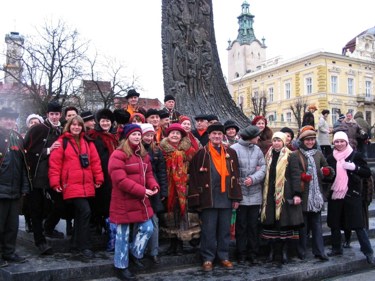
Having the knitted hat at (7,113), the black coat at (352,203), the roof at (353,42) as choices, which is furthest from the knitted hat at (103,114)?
the roof at (353,42)

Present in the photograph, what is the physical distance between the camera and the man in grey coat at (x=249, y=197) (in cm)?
535

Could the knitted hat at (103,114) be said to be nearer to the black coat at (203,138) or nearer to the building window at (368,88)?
the black coat at (203,138)

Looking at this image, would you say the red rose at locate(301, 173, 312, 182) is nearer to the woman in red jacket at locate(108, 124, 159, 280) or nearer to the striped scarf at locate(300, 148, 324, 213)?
the striped scarf at locate(300, 148, 324, 213)

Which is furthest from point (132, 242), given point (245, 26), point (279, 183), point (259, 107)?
point (245, 26)

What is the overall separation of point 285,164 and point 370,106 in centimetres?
5775

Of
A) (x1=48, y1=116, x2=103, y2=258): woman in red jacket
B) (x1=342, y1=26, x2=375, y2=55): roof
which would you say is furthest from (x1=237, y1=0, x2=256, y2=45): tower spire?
(x1=48, y1=116, x2=103, y2=258): woman in red jacket

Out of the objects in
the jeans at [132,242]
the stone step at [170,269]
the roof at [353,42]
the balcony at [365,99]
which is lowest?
the stone step at [170,269]

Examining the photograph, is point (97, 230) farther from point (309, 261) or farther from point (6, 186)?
point (309, 261)

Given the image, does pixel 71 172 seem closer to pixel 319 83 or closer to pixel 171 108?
pixel 171 108

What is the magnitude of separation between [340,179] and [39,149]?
3931 millimetres

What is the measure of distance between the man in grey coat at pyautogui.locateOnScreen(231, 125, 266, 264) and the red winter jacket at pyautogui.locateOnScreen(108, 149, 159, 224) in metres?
1.32

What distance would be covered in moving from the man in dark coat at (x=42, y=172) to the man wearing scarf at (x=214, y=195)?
166 centimetres

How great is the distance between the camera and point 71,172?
15.9ft

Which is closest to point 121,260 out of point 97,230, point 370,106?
point 97,230
